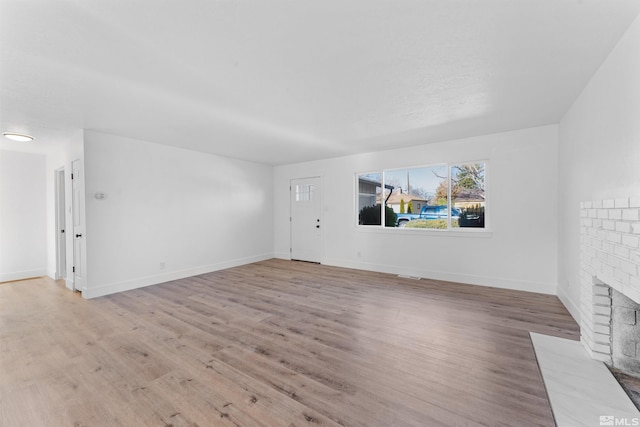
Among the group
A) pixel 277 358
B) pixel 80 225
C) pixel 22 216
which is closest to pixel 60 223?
pixel 22 216

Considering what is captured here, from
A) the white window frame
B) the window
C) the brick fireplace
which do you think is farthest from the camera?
the window

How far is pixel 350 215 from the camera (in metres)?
5.86

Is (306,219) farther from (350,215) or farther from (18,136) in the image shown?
(18,136)

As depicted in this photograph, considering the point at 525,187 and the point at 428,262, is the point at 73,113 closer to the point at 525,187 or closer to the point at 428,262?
the point at 428,262

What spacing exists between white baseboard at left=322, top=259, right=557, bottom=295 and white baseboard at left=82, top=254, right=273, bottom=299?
2755mm

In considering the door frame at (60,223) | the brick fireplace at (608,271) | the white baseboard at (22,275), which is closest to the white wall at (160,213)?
the door frame at (60,223)

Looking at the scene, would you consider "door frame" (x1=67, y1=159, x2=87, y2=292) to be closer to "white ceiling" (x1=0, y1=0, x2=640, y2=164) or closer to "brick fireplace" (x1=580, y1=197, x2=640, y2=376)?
"white ceiling" (x1=0, y1=0, x2=640, y2=164)

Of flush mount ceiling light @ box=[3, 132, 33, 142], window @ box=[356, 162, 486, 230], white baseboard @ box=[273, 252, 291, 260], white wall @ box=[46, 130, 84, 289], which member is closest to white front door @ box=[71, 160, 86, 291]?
white wall @ box=[46, 130, 84, 289]

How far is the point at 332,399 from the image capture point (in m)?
1.79

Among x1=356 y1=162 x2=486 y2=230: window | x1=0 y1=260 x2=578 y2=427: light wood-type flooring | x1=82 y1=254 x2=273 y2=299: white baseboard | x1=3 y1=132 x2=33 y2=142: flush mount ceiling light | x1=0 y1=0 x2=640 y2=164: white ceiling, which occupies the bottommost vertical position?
x1=0 y1=260 x2=578 y2=427: light wood-type flooring

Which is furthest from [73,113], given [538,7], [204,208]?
[538,7]

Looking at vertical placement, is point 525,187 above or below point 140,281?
above

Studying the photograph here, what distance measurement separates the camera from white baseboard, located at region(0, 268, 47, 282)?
4930 mm

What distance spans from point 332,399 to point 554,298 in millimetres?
3805
